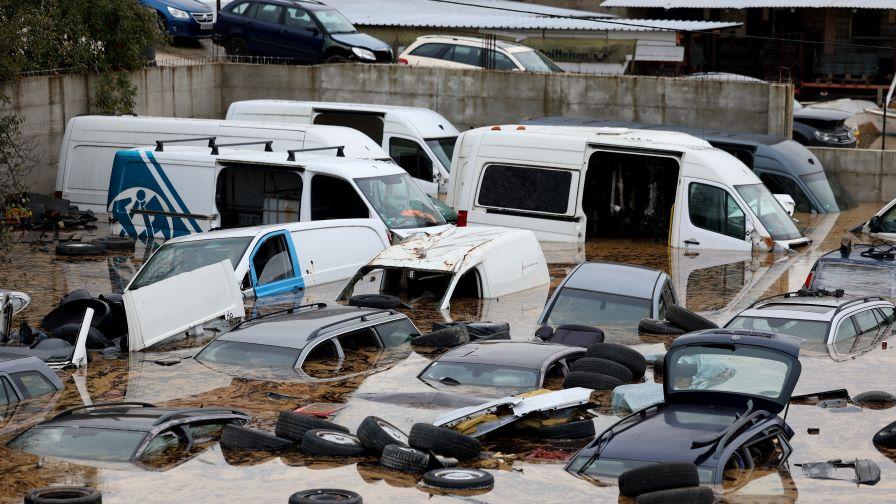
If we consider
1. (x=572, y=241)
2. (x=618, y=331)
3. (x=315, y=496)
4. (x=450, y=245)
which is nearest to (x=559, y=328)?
(x=618, y=331)

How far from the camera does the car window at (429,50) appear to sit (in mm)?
31594

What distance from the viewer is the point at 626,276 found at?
15.7 metres

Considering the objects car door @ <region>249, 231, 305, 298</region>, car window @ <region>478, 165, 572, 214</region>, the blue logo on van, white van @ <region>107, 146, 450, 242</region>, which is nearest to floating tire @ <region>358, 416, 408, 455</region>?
car door @ <region>249, 231, 305, 298</region>

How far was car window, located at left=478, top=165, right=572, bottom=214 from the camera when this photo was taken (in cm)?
2130

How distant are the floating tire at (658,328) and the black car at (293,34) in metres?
17.8

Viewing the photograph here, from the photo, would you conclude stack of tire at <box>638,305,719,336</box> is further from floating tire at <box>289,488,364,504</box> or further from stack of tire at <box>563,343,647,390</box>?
floating tire at <box>289,488,364,504</box>

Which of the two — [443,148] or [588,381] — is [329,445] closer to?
[588,381]

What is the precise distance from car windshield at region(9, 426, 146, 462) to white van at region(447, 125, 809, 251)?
1186cm

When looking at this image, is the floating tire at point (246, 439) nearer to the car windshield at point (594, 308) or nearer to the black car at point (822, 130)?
the car windshield at point (594, 308)

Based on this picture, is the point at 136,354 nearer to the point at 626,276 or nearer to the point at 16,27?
the point at 626,276

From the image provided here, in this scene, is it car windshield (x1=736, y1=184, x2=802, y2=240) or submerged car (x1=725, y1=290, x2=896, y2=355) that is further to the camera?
car windshield (x1=736, y1=184, x2=802, y2=240)

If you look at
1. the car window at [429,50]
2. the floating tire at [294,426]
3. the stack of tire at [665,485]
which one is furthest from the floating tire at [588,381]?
the car window at [429,50]

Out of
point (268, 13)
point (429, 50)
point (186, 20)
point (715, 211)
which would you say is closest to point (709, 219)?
point (715, 211)

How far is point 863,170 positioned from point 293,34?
13.5 metres
